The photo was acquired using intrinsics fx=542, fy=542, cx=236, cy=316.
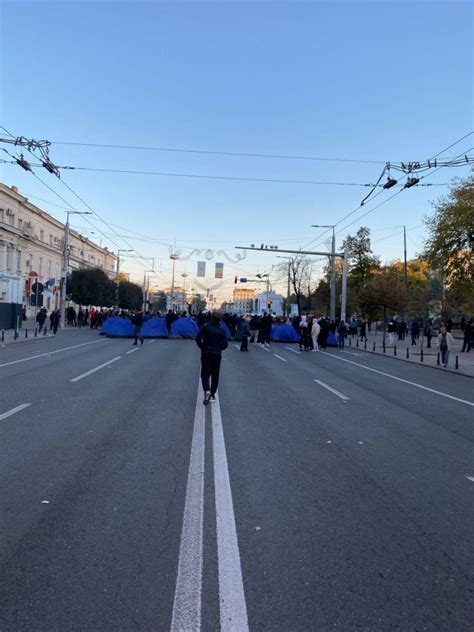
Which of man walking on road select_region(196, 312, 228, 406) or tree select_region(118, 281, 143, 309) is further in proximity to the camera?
tree select_region(118, 281, 143, 309)

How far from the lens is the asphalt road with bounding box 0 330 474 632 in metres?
3.16

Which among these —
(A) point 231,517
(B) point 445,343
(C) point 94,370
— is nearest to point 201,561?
(A) point 231,517

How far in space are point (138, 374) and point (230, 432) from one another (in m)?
6.89

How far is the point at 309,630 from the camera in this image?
2938mm

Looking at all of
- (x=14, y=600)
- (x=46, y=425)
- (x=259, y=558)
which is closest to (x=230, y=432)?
(x=46, y=425)

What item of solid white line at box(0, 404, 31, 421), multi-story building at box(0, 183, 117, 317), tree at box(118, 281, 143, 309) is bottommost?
solid white line at box(0, 404, 31, 421)

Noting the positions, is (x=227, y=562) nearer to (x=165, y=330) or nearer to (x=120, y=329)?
(x=120, y=329)

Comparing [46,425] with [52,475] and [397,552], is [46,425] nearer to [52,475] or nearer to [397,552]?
[52,475]

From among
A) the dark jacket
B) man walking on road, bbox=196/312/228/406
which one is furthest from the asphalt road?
the dark jacket

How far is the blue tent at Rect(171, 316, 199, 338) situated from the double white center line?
88.8ft

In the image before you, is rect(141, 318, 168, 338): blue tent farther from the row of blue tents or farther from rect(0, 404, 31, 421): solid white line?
rect(0, 404, 31, 421): solid white line

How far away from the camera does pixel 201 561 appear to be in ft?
12.1

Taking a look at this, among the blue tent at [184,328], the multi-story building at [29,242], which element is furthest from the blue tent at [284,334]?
the multi-story building at [29,242]

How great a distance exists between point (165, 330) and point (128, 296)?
50.2 meters
